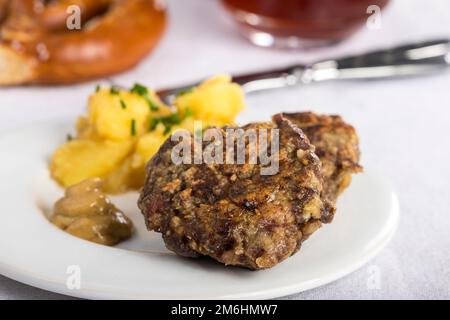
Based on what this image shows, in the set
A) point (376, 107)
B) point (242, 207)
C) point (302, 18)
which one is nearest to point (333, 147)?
point (242, 207)

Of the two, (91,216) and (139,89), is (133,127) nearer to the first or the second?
(139,89)

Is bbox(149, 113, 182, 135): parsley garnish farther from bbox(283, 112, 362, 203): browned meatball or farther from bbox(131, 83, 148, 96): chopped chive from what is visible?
bbox(283, 112, 362, 203): browned meatball

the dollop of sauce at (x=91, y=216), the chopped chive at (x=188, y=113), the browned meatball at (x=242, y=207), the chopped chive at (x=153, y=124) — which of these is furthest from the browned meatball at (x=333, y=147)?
the dollop of sauce at (x=91, y=216)

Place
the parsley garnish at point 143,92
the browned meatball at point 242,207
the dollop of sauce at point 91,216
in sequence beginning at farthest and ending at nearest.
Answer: the parsley garnish at point 143,92 < the dollop of sauce at point 91,216 < the browned meatball at point 242,207

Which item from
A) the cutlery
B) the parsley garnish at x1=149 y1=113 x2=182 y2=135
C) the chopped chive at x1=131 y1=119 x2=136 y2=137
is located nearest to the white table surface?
the cutlery

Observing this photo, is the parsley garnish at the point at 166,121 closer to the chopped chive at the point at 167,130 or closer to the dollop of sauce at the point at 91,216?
the chopped chive at the point at 167,130

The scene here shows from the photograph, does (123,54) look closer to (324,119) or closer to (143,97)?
(143,97)

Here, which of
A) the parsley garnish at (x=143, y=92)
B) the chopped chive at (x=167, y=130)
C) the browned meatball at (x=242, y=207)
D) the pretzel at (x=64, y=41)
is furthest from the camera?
the pretzel at (x=64, y=41)

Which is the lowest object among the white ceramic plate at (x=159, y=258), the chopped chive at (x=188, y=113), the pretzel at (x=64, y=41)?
the white ceramic plate at (x=159, y=258)
